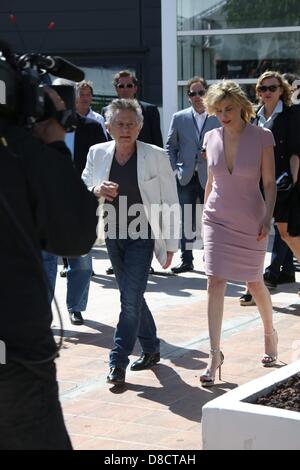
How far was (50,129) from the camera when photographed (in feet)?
10.4

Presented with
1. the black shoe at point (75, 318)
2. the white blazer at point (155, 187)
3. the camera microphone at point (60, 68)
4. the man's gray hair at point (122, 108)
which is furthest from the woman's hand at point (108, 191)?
the camera microphone at point (60, 68)

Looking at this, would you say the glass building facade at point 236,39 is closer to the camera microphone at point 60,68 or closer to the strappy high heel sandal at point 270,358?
the strappy high heel sandal at point 270,358

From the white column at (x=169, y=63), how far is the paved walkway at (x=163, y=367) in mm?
4475

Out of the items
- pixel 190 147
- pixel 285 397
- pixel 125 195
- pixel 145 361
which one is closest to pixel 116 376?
pixel 145 361

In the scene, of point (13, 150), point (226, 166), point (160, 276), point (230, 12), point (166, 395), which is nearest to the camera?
point (13, 150)

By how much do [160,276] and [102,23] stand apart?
521cm

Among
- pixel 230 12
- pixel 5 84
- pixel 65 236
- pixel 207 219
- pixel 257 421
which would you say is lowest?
pixel 257 421

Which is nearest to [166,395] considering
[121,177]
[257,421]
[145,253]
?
[145,253]

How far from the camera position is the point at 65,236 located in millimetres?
2990

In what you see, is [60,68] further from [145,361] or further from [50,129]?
[145,361]

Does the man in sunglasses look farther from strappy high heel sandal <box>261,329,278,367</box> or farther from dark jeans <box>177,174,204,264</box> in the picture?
strappy high heel sandal <box>261,329,278,367</box>

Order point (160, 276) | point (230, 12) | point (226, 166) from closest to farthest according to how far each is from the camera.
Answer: point (226, 166)
point (160, 276)
point (230, 12)

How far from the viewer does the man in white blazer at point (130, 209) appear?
6129 mm
